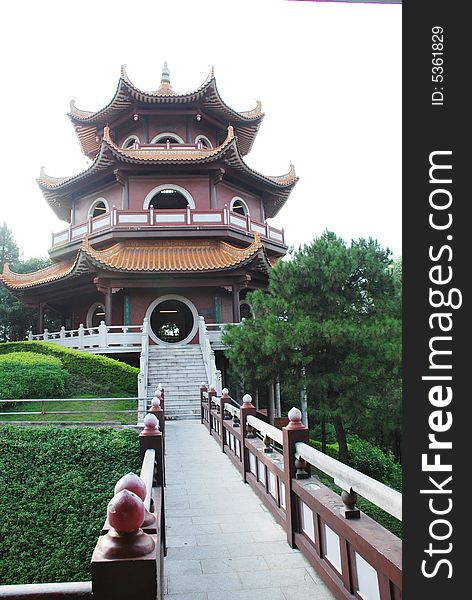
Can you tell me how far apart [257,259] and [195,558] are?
13.8m

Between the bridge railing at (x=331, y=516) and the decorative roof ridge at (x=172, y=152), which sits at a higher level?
the decorative roof ridge at (x=172, y=152)

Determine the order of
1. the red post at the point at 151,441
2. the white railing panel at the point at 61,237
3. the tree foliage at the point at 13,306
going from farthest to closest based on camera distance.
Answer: the tree foliage at the point at 13,306
the white railing panel at the point at 61,237
the red post at the point at 151,441

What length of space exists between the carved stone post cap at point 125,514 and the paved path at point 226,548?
2.11 meters

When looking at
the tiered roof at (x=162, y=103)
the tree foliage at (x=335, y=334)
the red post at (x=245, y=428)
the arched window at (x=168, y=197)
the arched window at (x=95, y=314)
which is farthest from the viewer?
the arched window at (x=95, y=314)

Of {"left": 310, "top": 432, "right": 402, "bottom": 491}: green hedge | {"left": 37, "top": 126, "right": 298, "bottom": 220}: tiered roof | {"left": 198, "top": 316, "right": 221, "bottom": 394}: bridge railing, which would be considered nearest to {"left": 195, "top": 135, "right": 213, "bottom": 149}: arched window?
{"left": 37, "top": 126, "right": 298, "bottom": 220}: tiered roof

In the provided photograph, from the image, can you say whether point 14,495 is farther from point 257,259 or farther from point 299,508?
point 257,259

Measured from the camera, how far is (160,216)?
18422mm

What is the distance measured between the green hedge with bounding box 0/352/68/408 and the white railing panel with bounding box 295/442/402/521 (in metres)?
9.67

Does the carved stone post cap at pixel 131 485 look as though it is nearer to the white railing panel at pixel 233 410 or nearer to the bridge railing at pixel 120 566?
the bridge railing at pixel 120 566

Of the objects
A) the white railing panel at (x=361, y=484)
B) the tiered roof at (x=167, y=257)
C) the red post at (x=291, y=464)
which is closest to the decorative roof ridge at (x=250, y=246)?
the tiered roof at (x=167, y=257)

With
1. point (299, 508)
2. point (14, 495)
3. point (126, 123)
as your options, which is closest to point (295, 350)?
point (14, 495)

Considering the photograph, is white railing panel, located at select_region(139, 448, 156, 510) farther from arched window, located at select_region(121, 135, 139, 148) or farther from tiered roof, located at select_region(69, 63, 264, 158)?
arched window, located at select_region(121, 135, 139, 148)

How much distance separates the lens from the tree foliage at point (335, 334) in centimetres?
984

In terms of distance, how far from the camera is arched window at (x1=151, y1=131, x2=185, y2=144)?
20531 mm
